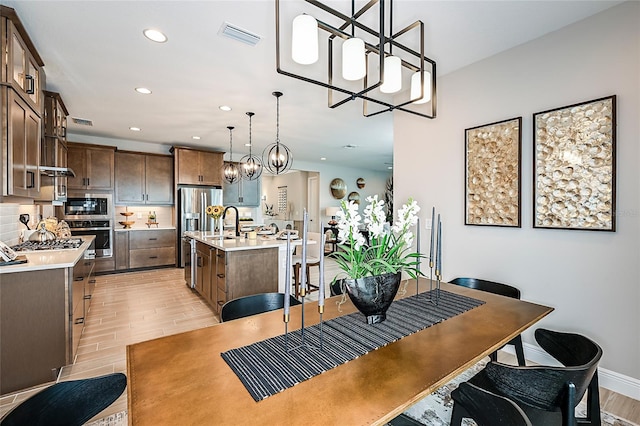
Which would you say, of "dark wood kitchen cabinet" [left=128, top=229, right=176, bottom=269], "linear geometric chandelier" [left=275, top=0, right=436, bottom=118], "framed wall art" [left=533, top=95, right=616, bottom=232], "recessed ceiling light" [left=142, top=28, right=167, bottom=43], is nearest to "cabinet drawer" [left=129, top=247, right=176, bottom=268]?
"dark wood kitchen cabinet" [left=128, top=229, right=176, bottom=269]

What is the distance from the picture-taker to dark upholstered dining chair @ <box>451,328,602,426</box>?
106 centimetres

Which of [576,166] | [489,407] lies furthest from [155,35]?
[576,166]

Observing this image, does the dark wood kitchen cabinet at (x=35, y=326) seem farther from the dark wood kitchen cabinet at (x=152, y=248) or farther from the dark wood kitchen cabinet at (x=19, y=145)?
the dark wood kitchen cabinet at (x=152, y=248)

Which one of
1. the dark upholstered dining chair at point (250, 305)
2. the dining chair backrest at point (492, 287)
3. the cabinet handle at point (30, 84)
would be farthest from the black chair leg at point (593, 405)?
the cabinet handle at point (30, 84)

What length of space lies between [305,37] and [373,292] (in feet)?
3.89

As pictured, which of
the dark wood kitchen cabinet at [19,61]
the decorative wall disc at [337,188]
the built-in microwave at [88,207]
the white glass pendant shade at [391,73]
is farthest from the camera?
the decorative wall disc at [337,188]

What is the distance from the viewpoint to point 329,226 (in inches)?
373

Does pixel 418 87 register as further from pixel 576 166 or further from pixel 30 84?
pixel 30 84

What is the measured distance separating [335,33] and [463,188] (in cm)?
214

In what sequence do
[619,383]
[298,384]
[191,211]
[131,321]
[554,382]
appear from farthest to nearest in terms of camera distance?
[191,211], [131,321], [619,383], [554,382], [298,384]

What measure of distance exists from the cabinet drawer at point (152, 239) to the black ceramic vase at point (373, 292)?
5.92 meters

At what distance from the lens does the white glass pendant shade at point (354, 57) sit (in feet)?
4.73

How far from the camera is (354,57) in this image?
1450 millimetres

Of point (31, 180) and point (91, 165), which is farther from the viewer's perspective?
point (91, 165)
